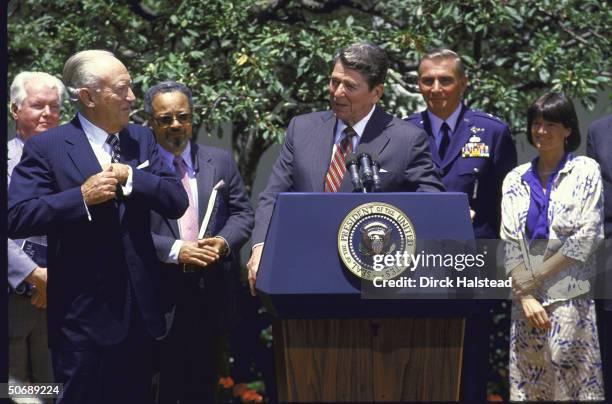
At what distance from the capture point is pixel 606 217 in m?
6.32

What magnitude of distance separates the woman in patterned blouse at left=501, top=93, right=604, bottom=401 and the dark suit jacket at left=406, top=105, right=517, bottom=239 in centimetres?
31

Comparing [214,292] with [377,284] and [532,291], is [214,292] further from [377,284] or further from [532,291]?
[377,284]

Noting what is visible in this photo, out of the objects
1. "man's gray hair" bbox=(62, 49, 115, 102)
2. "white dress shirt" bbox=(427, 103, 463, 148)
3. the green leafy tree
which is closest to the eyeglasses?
the green leafy tree

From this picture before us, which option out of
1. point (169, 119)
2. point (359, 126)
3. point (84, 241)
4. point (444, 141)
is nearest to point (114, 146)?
point (84, 241)

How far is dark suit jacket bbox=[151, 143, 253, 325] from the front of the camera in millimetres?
6332

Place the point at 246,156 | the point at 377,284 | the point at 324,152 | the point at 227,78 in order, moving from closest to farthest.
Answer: the point at 377,284, the point at 324,152, the point at 227,78, the point at 246,156

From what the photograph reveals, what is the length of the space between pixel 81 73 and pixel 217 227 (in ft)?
4.71

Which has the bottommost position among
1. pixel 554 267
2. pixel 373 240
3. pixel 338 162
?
pixel 373 240

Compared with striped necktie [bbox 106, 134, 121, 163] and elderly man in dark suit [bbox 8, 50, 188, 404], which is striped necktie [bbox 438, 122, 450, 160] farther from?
striped necktie [bbox 106, 134, 121, 163]

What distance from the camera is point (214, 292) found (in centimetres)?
647

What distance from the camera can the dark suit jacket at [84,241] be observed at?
16.8 ft

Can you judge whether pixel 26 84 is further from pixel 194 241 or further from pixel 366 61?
pixel 366 61

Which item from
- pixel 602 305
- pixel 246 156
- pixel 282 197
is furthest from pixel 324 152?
pixel 246 156

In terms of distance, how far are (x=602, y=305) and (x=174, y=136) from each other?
94.5 inches
